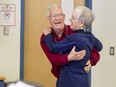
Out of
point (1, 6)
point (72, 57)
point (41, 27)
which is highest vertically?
point (1, 6)

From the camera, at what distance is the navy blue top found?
5.75 feet

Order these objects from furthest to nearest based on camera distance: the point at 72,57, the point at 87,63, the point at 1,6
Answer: the point at 1,6 < the point at 87,63 < the point at 72,57

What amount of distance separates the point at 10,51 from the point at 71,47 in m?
1.61

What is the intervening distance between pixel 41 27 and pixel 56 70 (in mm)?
1392

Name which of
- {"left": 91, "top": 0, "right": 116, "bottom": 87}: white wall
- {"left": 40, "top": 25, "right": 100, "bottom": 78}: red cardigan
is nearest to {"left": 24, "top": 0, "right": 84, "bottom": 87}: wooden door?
{"left": 91, "top": 0, "right": 116, "bottom": 87}: white wall

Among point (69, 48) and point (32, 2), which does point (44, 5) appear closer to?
point (32, 2)

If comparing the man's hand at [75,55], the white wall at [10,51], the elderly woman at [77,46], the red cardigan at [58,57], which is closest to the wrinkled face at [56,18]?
the red cardigan at [58,57]

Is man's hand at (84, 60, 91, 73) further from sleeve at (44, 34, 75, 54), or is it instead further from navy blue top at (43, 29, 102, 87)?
sleeve at (44, 34, 75, 54)

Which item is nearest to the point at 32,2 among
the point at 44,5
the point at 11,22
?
the point at 44,5

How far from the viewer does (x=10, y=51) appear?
3.20m

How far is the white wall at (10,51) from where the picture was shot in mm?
3189

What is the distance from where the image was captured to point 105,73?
3.31 m

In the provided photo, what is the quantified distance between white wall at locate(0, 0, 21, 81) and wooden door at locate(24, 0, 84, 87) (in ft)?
0.42

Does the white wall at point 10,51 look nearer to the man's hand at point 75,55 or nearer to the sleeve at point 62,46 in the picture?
the sleeve at point 62,46
